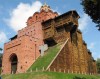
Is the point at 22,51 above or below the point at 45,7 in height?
below

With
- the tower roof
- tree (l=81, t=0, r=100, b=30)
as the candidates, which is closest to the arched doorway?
the tower roof

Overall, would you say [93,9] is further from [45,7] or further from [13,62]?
[45,7]

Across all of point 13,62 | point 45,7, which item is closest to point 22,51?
point 13,62

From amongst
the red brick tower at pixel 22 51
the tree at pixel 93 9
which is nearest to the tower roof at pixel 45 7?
the red brick tower at pixel 22 51

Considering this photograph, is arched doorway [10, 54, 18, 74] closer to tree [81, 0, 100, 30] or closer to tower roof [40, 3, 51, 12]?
tower roof [40, 3, 51, 12]

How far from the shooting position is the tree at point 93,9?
2530 centimetres

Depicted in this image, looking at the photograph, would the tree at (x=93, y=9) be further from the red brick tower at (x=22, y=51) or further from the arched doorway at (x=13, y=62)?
the arched doorway at (x=13, y=62)

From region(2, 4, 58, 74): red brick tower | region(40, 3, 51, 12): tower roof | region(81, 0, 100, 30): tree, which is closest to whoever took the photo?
region(81, 0, 100, 30): tree

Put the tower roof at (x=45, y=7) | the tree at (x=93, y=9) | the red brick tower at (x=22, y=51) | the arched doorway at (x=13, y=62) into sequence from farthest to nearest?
the tower roof at (x=45, y=7) < the arched doorway at (x=13, y=62) < the red brick tower at (x=22, y=51) < the tree at (x=93, y=9)

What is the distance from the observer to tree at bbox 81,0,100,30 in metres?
25.3

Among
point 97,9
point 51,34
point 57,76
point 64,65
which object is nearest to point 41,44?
point 51,34

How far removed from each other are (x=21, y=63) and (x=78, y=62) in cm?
1427

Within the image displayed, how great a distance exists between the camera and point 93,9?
2606 cm

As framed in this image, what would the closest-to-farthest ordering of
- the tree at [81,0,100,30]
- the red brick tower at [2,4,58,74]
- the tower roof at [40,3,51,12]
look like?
the tree at [81,0,100,30]
the red brick tower at [2,4,58,74]
the tower roof at [40,3,51,12]
